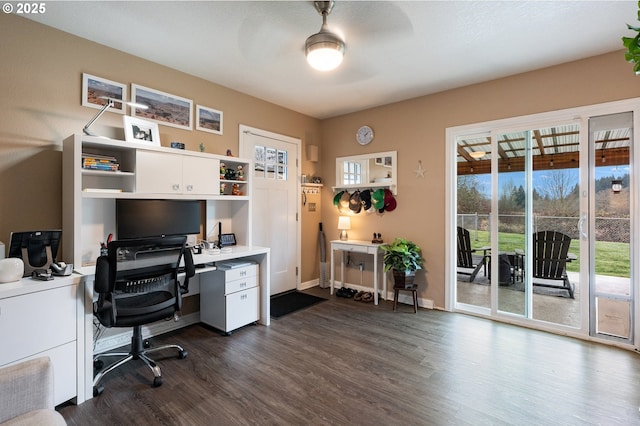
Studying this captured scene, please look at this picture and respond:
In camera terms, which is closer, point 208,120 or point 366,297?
point 208,120

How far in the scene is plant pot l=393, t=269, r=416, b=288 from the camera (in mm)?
3602

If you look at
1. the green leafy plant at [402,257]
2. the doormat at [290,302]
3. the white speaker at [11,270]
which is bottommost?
the doormat at [290,302]

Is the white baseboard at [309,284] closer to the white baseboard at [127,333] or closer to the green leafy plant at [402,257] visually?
the green leafy plant at [402,257]

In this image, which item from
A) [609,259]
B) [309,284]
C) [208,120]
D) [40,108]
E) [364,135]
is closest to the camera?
[40,108]

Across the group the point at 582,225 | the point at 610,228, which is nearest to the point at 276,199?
the point at 582,225

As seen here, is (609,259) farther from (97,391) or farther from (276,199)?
(97,391)

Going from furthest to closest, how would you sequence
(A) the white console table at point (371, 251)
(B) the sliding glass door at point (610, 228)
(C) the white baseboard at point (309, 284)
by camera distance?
(C) the white baseboard at point (309, 284) < (A) the white console table at point (371, 251) < (B) the sliding glass door at point (610, 228)

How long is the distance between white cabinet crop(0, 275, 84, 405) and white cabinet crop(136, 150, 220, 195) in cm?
96

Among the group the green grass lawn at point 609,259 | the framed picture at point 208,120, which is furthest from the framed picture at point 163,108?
the green grass lawn at point 609,259

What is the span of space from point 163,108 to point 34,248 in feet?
5.50

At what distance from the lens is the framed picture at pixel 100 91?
2514 millimetres

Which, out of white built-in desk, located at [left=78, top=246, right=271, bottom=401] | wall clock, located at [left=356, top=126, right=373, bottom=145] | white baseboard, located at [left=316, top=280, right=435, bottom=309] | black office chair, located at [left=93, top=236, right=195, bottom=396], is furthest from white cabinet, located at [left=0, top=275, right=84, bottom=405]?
→ wall clock, located at [left=356, top=126, right=373, bottom=145]

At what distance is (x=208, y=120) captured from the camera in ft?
11.1

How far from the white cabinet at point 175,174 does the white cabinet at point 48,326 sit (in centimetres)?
96
